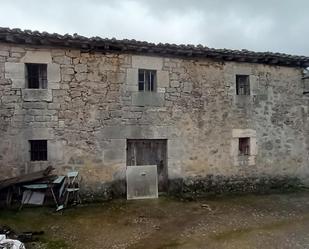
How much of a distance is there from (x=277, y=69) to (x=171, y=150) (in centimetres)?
461

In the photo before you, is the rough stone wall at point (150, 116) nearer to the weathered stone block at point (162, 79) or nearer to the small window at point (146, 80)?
the weathered stone block at point (162, 79)

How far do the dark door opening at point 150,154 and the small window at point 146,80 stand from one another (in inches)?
56.9

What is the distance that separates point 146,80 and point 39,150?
3.43 m

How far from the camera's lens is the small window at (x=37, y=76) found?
9375 millimetres

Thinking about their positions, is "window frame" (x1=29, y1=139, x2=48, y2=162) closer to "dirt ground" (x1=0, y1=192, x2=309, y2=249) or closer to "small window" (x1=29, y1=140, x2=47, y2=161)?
"small window" (x1=29, y1=140, x2=47, y2=161)

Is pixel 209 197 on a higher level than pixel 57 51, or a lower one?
lower

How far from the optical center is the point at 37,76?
9422mm

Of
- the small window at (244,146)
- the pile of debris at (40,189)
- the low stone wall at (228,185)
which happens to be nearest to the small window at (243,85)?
the small window at (244,146)

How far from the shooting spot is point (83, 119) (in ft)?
31.2

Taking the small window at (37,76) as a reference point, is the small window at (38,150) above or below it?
below

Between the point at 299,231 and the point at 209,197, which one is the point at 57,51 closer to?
the point at 209,197

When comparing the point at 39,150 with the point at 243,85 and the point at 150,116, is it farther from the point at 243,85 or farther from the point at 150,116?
the point at 243,85

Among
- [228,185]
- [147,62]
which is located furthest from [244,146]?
[147,62]

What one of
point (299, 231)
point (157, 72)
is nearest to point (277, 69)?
point (157, 72)
